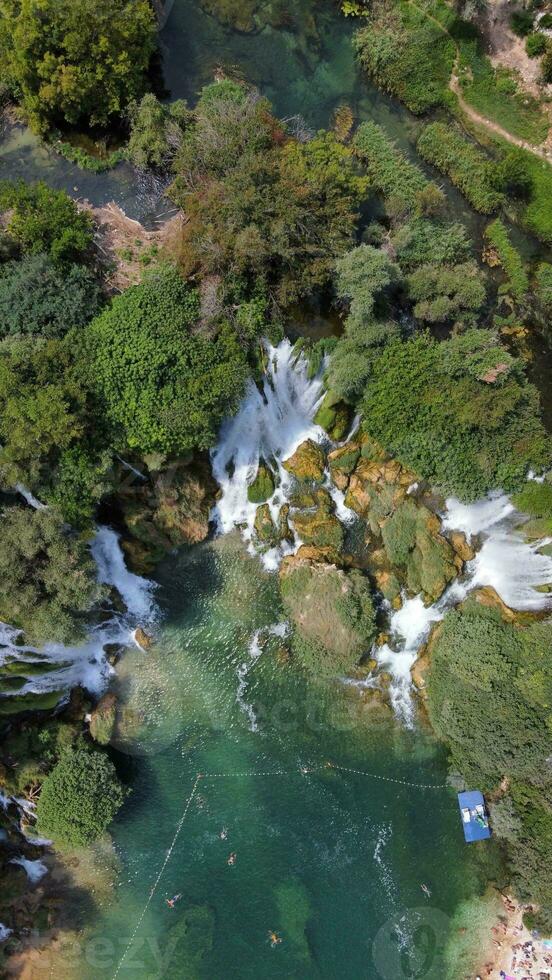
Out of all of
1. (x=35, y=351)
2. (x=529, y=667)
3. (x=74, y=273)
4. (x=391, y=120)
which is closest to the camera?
(x=35, y=351)

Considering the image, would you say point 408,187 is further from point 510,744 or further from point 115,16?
point 510,744

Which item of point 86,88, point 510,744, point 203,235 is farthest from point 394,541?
point 86,88

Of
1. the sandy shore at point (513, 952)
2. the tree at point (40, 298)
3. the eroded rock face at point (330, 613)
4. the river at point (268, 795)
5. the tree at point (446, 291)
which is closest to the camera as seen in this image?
the tree at point (40, 298)

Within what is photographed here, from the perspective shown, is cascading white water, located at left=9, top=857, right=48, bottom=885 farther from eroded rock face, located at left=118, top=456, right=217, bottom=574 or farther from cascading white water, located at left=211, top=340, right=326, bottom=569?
cascading white water, located at left=211, top=340, right=326, bottom=569

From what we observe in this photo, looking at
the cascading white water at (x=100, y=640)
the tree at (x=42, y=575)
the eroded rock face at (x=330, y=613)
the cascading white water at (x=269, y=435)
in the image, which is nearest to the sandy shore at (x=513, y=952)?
the eroded rock face at (x=330, y=613)

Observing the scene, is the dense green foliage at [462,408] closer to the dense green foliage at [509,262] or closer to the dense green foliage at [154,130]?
the dense green foliage at [509,262]

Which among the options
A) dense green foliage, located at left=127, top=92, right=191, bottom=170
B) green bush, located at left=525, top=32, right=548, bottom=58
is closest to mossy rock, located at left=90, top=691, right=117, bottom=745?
dense green foliage, located at left=127, top=92, right=191, bottom=170
